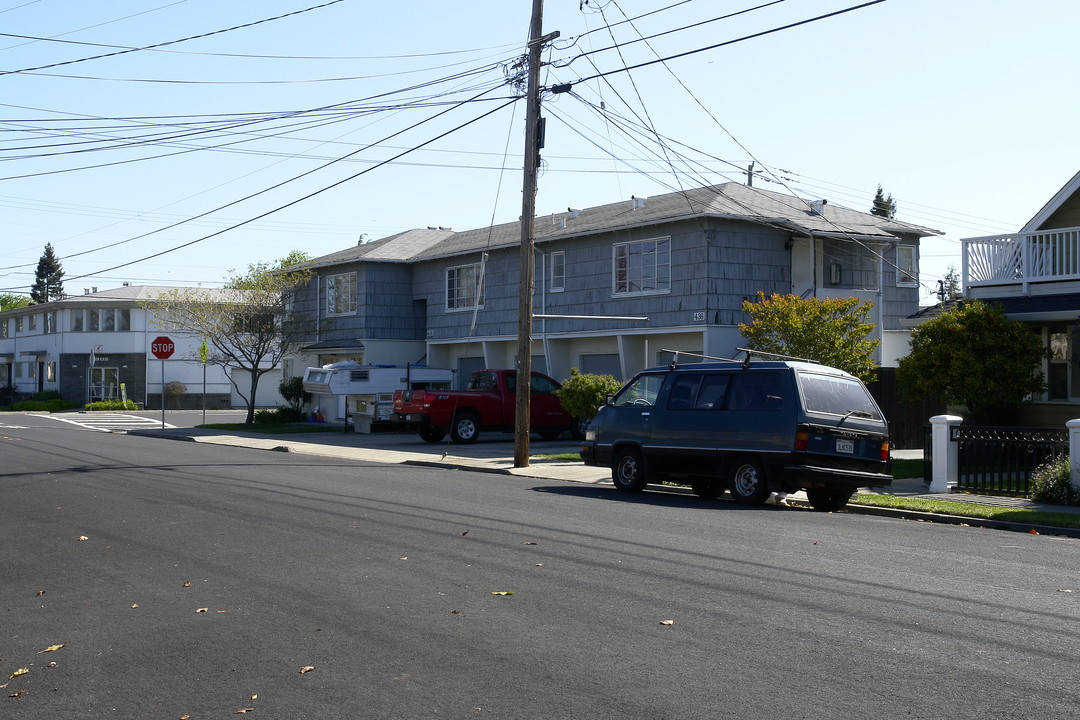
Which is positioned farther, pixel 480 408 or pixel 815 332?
pixel 480 408

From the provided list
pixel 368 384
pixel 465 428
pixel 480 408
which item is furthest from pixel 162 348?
pixel 480 408

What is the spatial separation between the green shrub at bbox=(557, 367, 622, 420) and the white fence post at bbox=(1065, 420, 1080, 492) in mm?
11415

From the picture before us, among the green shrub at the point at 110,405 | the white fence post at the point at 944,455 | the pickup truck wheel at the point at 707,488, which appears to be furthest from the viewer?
the green shrub at the point at 110,405

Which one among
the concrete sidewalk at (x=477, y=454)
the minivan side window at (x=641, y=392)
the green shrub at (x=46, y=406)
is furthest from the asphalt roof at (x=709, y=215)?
the green shrub at (x=46, y=406)

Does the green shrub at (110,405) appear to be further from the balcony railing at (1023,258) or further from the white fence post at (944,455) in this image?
the white fence post at (944,455)

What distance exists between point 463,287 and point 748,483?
22.7m

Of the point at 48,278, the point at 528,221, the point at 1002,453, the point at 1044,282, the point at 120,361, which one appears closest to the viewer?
the point at 1002,453

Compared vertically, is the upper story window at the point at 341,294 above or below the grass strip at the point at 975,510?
above

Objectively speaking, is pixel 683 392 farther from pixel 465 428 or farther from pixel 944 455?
pixel 465 428

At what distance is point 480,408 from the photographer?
A: 28.8 meters

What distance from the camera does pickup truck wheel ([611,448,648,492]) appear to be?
54.4 feet

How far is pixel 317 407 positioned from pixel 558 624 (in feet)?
111

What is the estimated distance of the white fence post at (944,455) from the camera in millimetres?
16547

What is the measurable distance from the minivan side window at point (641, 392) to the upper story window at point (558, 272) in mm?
14911
